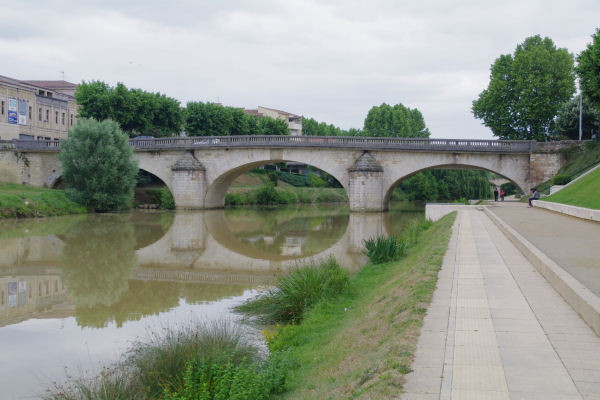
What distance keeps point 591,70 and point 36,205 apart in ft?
103

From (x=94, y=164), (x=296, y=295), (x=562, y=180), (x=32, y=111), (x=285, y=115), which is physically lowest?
(x=296, y=295)

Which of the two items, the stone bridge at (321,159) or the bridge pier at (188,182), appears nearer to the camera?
the stone bridge at (321,159)

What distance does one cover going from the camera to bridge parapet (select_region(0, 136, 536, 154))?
1422 inches

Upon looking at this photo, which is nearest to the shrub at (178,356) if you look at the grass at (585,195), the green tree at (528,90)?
the grass at (585,195)

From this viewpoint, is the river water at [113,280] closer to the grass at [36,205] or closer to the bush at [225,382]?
the bush at [225,382]

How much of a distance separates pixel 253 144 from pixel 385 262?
1118 inches

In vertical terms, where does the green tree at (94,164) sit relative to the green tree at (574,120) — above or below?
below

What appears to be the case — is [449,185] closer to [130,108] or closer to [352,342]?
[130,108]

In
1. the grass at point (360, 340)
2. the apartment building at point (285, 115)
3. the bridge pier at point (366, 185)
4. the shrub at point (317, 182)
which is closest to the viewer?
the grass at point (360, 340)

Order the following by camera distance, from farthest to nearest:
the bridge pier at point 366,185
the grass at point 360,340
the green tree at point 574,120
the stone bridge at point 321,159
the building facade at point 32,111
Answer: the building facade at point 32,111 < the green tree at point 574,120 < the bridge pier at point 366,185 < the stone bridge at point 321,159 < the grass at point 360,340

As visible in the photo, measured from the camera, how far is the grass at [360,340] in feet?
13.5

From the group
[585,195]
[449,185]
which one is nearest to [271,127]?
[449,185]

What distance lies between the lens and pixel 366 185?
37.4 meters

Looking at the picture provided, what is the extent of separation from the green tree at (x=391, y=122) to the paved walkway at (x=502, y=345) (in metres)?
64.5
